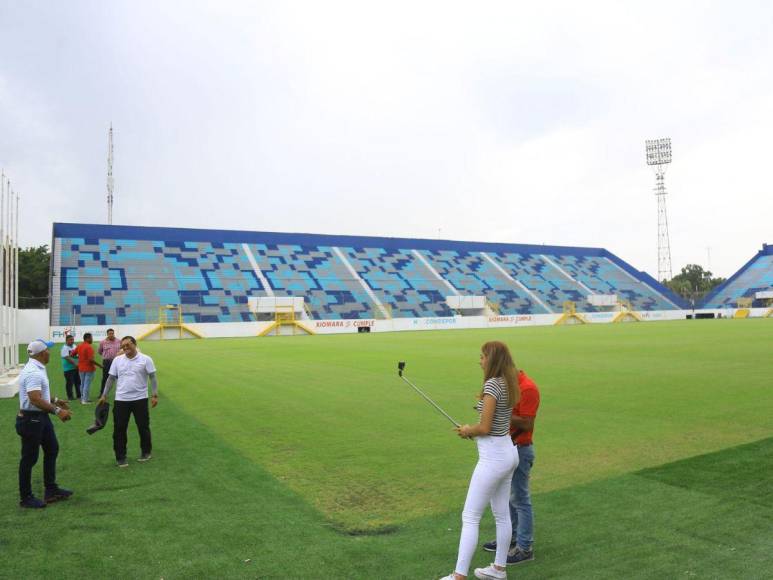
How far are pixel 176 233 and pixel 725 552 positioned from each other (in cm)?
7030

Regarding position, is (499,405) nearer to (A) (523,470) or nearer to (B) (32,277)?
(A) (523,470)

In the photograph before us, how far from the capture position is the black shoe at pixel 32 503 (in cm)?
700

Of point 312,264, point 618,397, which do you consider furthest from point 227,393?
point 312,264

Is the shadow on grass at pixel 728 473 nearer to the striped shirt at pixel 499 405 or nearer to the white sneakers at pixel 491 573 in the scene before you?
the white sneakers at pixel 491 573

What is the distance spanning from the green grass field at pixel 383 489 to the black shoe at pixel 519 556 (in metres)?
0.10

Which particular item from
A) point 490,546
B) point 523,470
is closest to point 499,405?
point 523,470

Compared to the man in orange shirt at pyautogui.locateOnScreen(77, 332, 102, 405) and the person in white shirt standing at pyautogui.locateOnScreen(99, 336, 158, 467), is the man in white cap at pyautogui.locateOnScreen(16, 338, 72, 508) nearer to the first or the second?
the person in white shirt standing at pyautogui.locateOnScreen(99, 336, 158, 467)

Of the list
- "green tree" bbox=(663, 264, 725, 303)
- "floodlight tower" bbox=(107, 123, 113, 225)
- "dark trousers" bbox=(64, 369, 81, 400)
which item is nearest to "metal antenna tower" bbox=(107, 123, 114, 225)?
"floodlight tower" bbox=(107, 123, 113, 225)

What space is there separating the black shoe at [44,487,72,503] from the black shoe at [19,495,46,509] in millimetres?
127

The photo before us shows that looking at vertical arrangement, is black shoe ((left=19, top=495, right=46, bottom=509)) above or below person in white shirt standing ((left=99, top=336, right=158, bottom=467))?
below

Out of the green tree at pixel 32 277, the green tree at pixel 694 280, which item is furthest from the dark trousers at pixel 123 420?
the green tree at pixel 694 280

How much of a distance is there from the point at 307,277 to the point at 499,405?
209 feet

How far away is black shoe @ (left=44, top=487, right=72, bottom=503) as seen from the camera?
7199 mm

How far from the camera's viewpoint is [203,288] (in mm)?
60562
